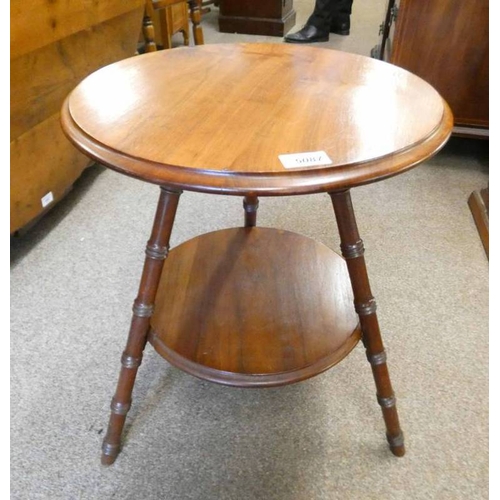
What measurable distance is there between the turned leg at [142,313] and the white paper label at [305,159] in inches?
7.0

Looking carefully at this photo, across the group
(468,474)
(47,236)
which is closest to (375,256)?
(468,474)

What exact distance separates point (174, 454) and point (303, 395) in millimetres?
285

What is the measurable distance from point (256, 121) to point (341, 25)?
9.26 feet

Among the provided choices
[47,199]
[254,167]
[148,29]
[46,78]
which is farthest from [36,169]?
[254,167]

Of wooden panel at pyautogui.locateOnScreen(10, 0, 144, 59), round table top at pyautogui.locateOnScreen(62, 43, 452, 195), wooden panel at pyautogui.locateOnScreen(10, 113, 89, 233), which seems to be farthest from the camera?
wooden panel at pyautogui.locateOnScreen(10, 113, 89, 233)

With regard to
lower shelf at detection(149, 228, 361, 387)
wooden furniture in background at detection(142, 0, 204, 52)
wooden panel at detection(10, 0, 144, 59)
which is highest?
wooden panel at detection(10, 0, 144, 59)

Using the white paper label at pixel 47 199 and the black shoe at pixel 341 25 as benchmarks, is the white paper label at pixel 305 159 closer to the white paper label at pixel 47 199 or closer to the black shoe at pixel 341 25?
the white paper label at pixel 47 199

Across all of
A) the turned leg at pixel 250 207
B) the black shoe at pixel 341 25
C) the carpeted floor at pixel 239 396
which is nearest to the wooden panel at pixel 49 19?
the carpeted floor at pixel 239 396

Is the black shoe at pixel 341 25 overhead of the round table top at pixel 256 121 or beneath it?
beneath

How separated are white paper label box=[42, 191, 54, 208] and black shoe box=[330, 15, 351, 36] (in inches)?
96.8

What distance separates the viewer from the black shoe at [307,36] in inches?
116

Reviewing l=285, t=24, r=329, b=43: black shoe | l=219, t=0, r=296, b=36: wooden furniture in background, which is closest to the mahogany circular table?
l=285, t=24, r=329, b=43: black shoe

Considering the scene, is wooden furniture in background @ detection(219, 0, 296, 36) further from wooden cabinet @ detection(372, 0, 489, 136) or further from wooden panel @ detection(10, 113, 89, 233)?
wooden panel @ detection(10, 113, 89, 233)

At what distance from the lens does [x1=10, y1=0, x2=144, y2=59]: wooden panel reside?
43.1 inches
